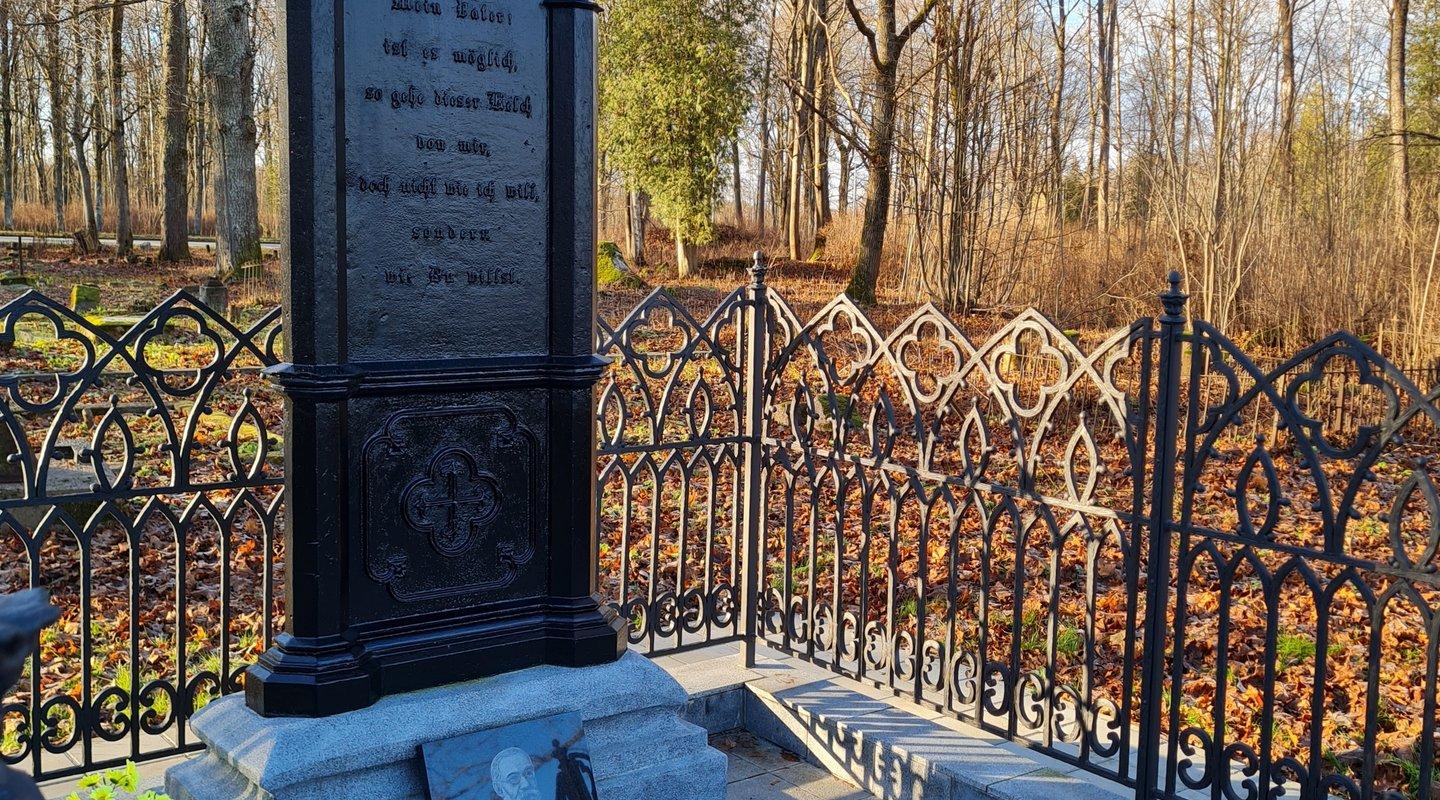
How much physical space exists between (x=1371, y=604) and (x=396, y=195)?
319cm

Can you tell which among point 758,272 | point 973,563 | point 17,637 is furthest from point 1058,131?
point 17,637

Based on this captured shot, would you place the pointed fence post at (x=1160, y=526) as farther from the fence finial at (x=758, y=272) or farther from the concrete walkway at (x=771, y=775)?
the fence finial at (x=758, y=272)

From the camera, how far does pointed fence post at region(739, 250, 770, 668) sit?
539cm

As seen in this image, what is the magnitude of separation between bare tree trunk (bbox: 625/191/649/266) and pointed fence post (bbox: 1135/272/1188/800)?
93.1 ft

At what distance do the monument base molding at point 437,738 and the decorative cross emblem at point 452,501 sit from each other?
507 millimetres

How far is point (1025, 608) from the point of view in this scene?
6.84 meters

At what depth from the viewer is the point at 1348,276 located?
42.0 ft

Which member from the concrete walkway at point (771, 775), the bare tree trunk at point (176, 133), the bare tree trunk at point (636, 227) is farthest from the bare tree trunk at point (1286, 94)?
the bare tree trunk at point (636, 227)

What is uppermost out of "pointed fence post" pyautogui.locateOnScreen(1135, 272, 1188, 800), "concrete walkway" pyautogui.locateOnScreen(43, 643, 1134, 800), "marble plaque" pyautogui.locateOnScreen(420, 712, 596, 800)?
"pointed fence post" pyautogui.locateOnScreen(1135, 272, 1188, 800)

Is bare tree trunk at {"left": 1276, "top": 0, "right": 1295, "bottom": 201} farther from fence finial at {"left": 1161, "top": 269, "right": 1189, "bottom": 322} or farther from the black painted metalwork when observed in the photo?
the black painted metalwork

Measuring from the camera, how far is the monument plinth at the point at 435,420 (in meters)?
3.59

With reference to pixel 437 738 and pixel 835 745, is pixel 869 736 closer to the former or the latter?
pixel 835 745

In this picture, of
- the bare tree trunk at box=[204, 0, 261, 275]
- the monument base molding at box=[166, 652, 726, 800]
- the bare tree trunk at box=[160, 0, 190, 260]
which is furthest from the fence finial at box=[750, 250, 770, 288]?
the bare tree trunk at box=[160, 0, 190, 260]

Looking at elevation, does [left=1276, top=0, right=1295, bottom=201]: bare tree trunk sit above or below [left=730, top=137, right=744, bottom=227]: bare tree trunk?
below
